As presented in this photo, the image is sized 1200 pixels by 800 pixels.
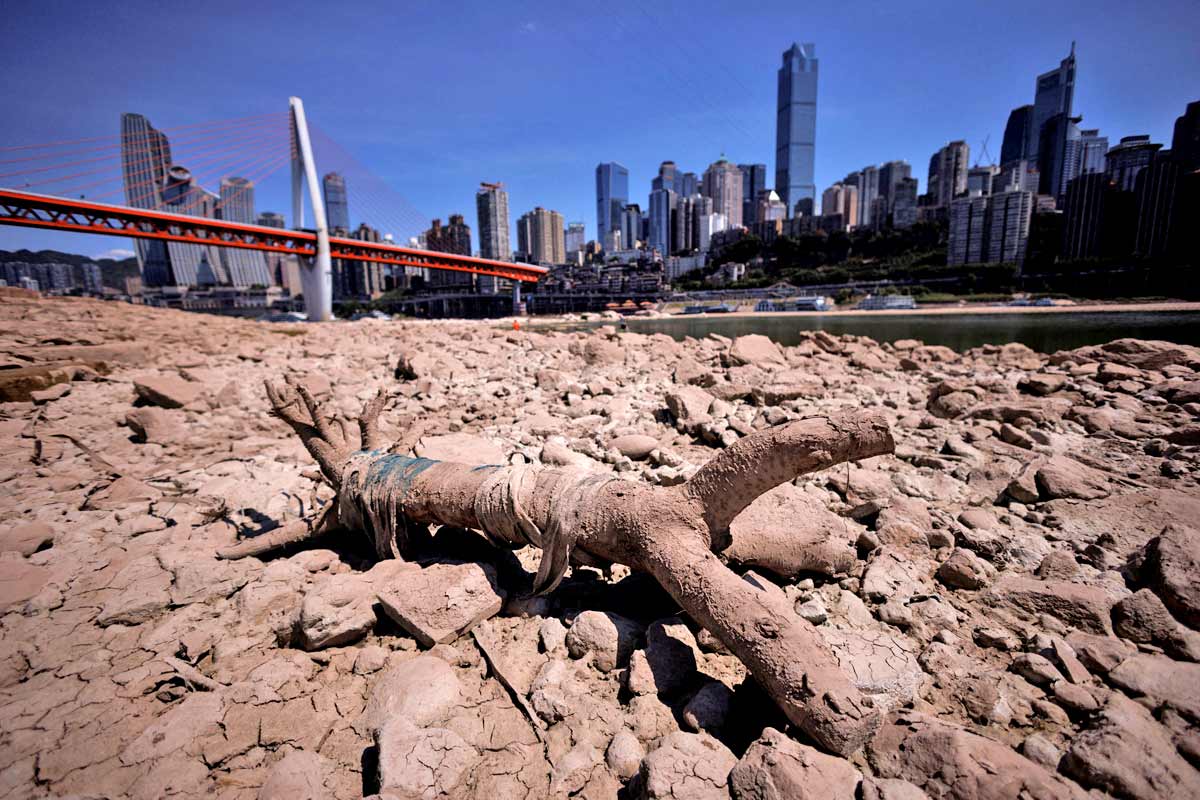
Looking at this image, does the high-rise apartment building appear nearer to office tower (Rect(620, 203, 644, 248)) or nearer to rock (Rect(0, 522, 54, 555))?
office tower (Rect(620, 203, 644, 248))

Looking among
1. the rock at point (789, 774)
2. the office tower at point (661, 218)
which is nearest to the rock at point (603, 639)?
the rock at point (789, 774)

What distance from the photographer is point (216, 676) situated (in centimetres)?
213

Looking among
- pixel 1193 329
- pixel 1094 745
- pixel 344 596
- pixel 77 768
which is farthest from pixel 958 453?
pixel 1193 329

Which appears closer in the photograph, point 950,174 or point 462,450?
point 462,450

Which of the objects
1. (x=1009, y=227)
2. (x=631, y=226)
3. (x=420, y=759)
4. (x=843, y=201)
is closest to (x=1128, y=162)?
(x=1009, y=227)

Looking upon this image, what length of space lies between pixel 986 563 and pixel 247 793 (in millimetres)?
3735

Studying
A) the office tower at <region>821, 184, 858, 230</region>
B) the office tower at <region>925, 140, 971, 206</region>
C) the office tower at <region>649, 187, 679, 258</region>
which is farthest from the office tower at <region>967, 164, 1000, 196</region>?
the office tower at <region>649, 187, 679, 258</region>

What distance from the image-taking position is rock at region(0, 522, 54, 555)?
302 cm

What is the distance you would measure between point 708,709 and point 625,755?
0.36 meters

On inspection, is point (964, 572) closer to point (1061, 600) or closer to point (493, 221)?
point (1061, 600)

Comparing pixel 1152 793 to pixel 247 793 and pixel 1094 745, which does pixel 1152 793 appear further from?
pixel 247 793

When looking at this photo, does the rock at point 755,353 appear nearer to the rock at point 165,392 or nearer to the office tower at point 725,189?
the rock at point 165,392

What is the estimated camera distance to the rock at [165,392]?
Answer: 6.22 metres

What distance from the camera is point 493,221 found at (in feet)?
332
